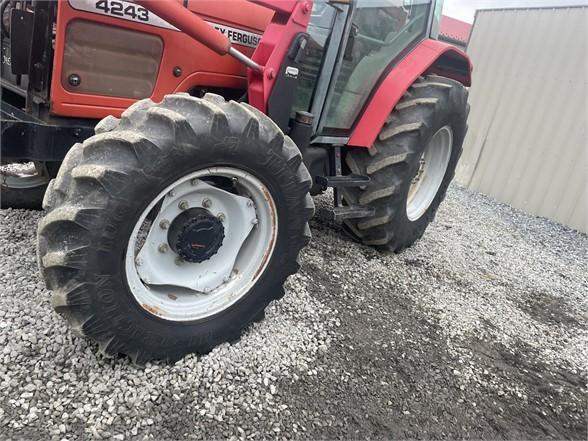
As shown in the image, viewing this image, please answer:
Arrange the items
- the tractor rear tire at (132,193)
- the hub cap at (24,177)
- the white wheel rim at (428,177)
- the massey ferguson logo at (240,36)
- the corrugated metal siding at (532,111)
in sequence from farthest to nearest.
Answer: the corrugated metal siding at (532,111) → the white wheel rim at (428,177) → the hub cap at (24,177) → the massey ferguson logo at (240,36) → the tractor rear tire at (132,193)

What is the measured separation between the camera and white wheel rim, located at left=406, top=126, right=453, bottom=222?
3782mm

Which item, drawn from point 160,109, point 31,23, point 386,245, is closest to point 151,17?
point 31,23

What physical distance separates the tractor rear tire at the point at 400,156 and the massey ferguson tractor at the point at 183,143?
20 mm

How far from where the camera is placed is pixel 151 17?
7.00 feet

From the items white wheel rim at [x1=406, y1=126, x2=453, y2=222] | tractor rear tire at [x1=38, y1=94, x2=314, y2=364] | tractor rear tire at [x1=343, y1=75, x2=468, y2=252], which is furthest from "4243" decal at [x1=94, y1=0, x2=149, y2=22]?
white wheel rim at [x1=406, y1=126, x2=453, y2=222]

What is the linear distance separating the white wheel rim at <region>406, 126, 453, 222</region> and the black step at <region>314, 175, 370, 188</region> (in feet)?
2.72

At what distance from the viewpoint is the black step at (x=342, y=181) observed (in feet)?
9.53

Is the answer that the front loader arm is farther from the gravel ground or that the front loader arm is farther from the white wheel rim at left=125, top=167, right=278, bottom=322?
the gravel ground

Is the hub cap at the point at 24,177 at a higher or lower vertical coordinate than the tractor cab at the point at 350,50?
lower

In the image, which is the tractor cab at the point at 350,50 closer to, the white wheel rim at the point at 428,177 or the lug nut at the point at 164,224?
the white wheel rim at the point at 428,177

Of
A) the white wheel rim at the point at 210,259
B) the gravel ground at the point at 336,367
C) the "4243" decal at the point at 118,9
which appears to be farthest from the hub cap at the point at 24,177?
the "4243" decal at the point at 118,9

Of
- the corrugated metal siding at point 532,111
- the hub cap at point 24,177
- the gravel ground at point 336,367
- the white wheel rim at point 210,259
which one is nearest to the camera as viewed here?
the gravel ground at point 336,367

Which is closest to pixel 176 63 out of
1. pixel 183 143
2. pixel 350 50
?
pixel 183 143

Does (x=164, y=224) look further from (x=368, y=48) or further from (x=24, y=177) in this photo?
(x=368, y=48)
